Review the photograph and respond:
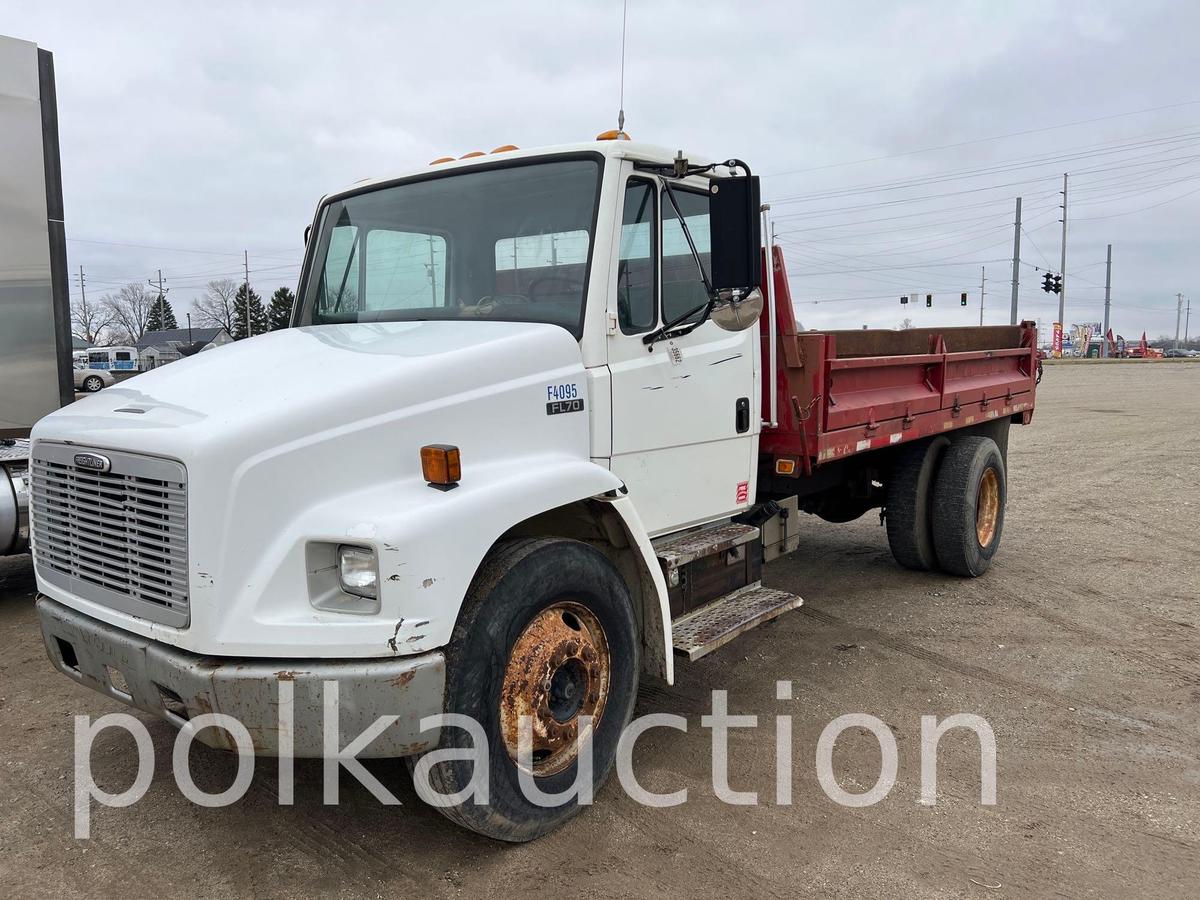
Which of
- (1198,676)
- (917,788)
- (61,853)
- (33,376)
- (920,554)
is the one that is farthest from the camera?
(920,554)

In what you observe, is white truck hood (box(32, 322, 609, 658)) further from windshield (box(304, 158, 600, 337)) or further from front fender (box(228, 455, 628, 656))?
windshield (box(304, 158, 600, 337))

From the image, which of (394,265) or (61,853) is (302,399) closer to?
(394,265)

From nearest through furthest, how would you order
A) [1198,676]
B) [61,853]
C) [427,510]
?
[427,510] < [61,853] < [1198,676]

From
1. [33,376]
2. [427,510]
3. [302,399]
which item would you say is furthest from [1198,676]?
[33,376]

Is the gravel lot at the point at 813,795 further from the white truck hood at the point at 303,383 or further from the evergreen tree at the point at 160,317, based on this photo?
the evergreen tree at the point at 160,317

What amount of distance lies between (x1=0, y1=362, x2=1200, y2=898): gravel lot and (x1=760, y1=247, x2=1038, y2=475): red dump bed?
1263 mm

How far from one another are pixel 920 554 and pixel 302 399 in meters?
5.27

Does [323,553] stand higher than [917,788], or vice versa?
[323,553]


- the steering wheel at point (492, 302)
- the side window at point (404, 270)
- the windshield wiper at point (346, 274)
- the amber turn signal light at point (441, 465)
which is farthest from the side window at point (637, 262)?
the windshield wiper at point (346, 274)

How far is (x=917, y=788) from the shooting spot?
12.4 feet

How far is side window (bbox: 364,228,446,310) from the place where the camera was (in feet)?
13.2

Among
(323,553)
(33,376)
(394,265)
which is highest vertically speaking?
(394,265)

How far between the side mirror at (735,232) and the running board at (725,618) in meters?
1.50

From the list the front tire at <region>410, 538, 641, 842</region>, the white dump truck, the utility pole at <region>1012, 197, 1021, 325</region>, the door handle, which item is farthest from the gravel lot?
the utility pole at <region>1012, 197, 1021, 325</region>
